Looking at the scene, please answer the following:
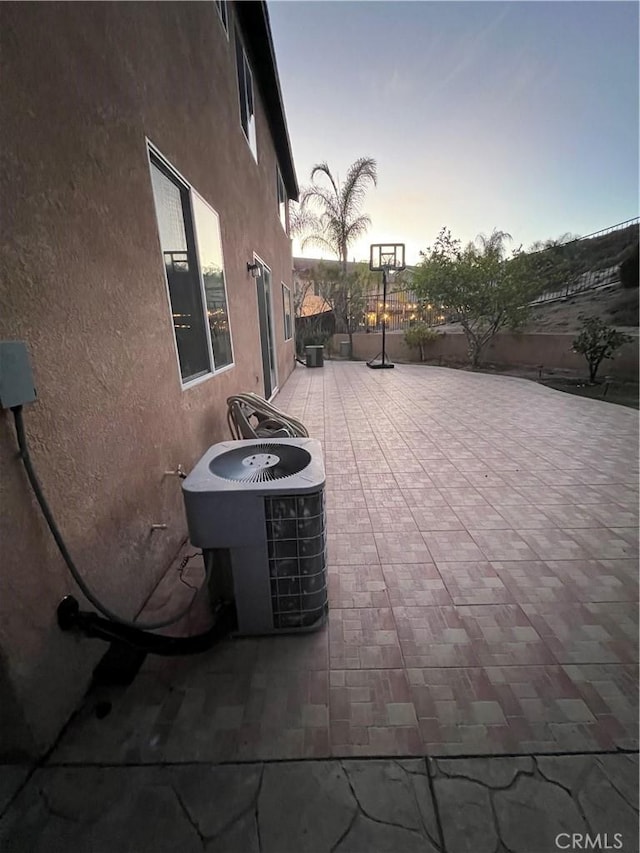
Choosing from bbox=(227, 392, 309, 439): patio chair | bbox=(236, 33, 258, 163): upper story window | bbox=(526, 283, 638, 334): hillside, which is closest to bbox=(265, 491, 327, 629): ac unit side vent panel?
bbox=(227, 392, 309, 439): patio chair

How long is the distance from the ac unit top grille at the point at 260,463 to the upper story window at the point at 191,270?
92cm

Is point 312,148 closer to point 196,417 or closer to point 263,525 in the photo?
point 196,417

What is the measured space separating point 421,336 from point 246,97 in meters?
7.60

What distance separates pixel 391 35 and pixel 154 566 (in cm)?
900

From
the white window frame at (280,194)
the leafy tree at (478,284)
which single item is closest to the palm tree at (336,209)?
the white window frame at (280,194)

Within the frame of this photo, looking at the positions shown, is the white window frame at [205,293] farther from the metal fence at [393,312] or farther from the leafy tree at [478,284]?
the metal fence at [393,312]

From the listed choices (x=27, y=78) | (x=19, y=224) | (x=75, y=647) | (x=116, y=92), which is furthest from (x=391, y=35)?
(x=75, y=647)

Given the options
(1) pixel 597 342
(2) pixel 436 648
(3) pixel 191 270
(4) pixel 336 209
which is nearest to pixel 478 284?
(1) pixel 597 342

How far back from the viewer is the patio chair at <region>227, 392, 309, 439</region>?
2691 millimetres

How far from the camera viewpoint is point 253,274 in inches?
175

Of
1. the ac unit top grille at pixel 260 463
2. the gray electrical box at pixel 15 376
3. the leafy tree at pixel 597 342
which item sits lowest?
the ac unit top grille at pixel 260 463

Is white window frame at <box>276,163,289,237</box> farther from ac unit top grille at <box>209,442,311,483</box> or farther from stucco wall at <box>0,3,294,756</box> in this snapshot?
ac unit top grille at <box>209,442,311,483</box>

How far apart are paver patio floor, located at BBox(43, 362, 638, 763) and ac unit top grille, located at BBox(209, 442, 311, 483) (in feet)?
2.38

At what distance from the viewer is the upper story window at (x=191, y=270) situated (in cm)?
203
